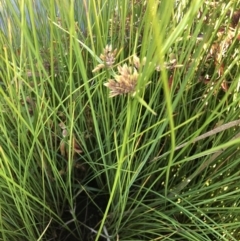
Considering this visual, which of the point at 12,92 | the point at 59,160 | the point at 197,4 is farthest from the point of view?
the point at 59,160

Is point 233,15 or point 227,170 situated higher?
point 233,15

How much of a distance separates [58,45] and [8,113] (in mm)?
104

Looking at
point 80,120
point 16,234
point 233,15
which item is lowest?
point 16,234

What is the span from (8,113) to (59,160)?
0.32ft

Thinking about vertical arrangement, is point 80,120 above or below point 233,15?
below

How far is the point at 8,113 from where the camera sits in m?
0.52

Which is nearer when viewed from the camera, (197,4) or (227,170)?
(197,4)

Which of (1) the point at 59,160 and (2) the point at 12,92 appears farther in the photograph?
(1) the point at 59,160

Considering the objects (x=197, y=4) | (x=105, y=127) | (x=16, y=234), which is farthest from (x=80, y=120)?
(x=197, y=4)

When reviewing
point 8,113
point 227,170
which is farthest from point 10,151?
point 227,170

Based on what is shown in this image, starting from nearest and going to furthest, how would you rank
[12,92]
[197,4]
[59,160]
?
[197,4], [12,92], [59,160]

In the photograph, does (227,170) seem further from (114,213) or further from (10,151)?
(10,151)

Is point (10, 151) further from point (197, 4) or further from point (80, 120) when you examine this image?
point (197, 4)

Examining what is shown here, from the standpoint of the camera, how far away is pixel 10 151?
48cm
